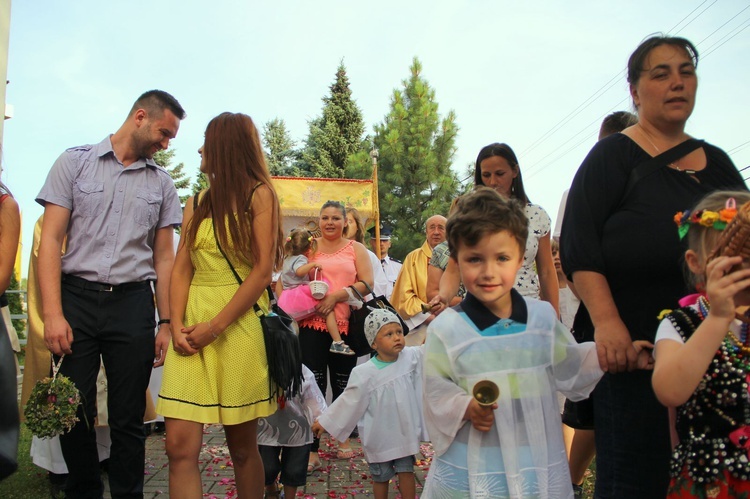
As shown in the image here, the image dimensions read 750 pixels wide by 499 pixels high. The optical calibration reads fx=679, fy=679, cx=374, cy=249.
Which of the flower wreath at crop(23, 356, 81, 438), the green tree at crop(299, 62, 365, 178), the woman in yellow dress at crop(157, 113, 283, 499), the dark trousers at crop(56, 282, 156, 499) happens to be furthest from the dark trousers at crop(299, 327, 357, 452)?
the green tree at crop(299, 62, 365, 178)

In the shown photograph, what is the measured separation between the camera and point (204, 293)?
3.41 metres

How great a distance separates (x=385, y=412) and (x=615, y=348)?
2076 mm

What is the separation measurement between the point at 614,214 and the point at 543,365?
0.61m

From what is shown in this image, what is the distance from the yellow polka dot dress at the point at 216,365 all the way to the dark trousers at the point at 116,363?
48 cm

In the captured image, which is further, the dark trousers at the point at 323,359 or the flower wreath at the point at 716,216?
the dark trousers at the point at 323,359

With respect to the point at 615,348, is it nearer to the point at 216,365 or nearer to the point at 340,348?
the point at 216,365

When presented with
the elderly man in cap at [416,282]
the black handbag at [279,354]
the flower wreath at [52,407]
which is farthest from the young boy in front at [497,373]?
the elderly man in cap at [416,282]

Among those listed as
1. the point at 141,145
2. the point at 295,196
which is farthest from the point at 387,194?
the point at 141,145

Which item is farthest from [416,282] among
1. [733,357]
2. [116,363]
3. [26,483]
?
[733,357]

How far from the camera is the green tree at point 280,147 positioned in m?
40.5

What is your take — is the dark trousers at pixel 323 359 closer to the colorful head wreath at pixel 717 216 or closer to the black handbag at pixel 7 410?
the black handbag at pixel 7 410

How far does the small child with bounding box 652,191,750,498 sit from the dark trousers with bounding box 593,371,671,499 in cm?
33

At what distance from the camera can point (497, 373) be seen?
237cm

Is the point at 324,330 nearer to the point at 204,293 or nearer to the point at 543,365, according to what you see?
the point at 204,293
